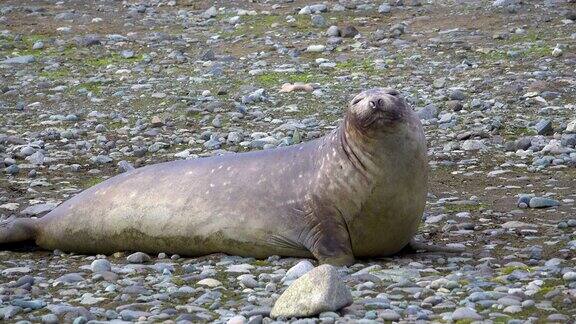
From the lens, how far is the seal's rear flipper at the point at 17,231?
6.80 m

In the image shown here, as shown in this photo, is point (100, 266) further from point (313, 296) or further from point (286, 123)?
point (286, 123)

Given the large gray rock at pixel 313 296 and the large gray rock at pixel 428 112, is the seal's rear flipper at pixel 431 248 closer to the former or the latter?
the large gray rock at pixel 313 296

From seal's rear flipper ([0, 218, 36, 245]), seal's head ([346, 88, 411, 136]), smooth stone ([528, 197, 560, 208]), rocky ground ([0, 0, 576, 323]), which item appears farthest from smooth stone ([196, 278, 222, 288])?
smooth stone ([528, 197, 560, 208])

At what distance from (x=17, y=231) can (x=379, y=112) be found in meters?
2.28

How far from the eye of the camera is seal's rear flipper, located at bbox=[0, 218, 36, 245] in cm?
680

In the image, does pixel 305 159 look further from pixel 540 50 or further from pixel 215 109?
pixel 540 50

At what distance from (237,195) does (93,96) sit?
17.2ft

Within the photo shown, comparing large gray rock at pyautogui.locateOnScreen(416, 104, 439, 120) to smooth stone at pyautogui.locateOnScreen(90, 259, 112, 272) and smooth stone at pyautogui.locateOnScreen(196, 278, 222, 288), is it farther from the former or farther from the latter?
smooth stone at pyautogui.locateOnScreen(196, 278, 222, 288)

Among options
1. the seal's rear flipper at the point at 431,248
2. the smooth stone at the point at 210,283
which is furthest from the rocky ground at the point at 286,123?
the seal's rear flipper at the point at 431,248

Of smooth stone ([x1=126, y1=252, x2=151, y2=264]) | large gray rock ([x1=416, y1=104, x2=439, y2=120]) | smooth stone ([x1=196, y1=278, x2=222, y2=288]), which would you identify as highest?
→ smooth stone ([x1=196, y1=278, x2=222, y2=288])

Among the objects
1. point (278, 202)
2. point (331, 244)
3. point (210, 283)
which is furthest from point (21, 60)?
point (210, 283)

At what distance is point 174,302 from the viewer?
5199 mm

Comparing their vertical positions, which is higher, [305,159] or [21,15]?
[305,159]

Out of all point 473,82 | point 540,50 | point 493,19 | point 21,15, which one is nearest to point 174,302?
point 473,82
